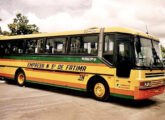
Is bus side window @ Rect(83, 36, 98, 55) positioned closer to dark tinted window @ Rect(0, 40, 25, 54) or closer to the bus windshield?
the bus windshield

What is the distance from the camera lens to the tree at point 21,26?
1404 inches

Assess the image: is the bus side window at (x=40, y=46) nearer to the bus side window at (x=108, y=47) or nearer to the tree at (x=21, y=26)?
the bus side window at (x=108, y=47)

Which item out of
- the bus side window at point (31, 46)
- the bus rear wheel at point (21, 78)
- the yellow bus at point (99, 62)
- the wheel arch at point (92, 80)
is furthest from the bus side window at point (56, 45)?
the bus rear wheel at point (21, 78)

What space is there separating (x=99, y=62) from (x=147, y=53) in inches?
77.0

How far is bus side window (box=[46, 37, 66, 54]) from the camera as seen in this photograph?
10062 mm

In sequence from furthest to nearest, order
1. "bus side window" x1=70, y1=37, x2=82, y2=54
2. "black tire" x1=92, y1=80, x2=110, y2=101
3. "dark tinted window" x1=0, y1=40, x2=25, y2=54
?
"dark tinted window" x1=0, y1=40, x2=25, y2=54
"bus side window" x1=70, y1=37, x2=82, y2=54
"black tire" x1=92, y1=80, x2=110, y2=101

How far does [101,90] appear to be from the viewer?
8.48 metres

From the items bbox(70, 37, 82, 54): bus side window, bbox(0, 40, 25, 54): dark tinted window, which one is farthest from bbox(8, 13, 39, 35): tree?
bbox(70, 37, 82, 54): bus side window

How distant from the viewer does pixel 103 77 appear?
831cm

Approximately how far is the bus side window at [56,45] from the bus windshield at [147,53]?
3.85 m

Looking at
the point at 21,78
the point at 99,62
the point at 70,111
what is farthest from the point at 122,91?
the point at 21,78

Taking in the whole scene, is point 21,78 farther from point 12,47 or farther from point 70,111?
point 70,111

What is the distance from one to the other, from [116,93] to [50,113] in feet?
9.51

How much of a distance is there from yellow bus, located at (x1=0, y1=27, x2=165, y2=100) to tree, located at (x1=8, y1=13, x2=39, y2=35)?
25.2 meters
